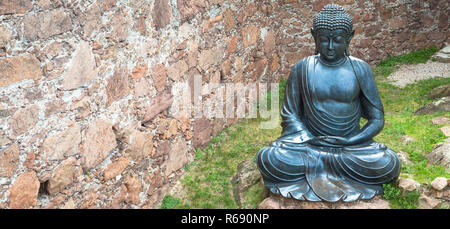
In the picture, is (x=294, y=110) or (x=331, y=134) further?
(x=294, y=110)

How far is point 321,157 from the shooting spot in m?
4.20

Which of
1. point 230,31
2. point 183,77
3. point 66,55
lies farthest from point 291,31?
point 66,55

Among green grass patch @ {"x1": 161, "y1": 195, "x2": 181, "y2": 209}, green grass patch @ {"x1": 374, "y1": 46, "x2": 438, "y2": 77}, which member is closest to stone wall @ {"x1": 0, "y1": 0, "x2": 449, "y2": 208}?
green grass patch @ {"x1": 161, "y1": 195, "x2": 181, "y2": 209}

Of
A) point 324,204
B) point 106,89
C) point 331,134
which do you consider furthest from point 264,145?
point 106,89

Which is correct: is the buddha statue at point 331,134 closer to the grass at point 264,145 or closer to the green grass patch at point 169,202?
the grass at point 264,145

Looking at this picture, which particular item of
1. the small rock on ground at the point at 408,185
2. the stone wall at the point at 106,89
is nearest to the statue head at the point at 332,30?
the small rock on ground at the point at 408,185

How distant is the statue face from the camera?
402 cm

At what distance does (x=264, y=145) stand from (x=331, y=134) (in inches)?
59.8

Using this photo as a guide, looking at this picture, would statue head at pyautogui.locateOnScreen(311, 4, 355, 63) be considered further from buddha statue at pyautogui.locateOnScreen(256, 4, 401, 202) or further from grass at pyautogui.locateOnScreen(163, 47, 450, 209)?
grass at pyautogui.locateOnScreen(163, 47, 450, 209)

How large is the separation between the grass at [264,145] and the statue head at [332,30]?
1213 mm

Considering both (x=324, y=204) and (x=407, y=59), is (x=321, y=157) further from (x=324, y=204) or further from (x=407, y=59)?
(x=407, y=59)

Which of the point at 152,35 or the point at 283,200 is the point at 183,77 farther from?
the point at 283,200

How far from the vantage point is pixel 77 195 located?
377 cm

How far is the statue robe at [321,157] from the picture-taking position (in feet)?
13.4
